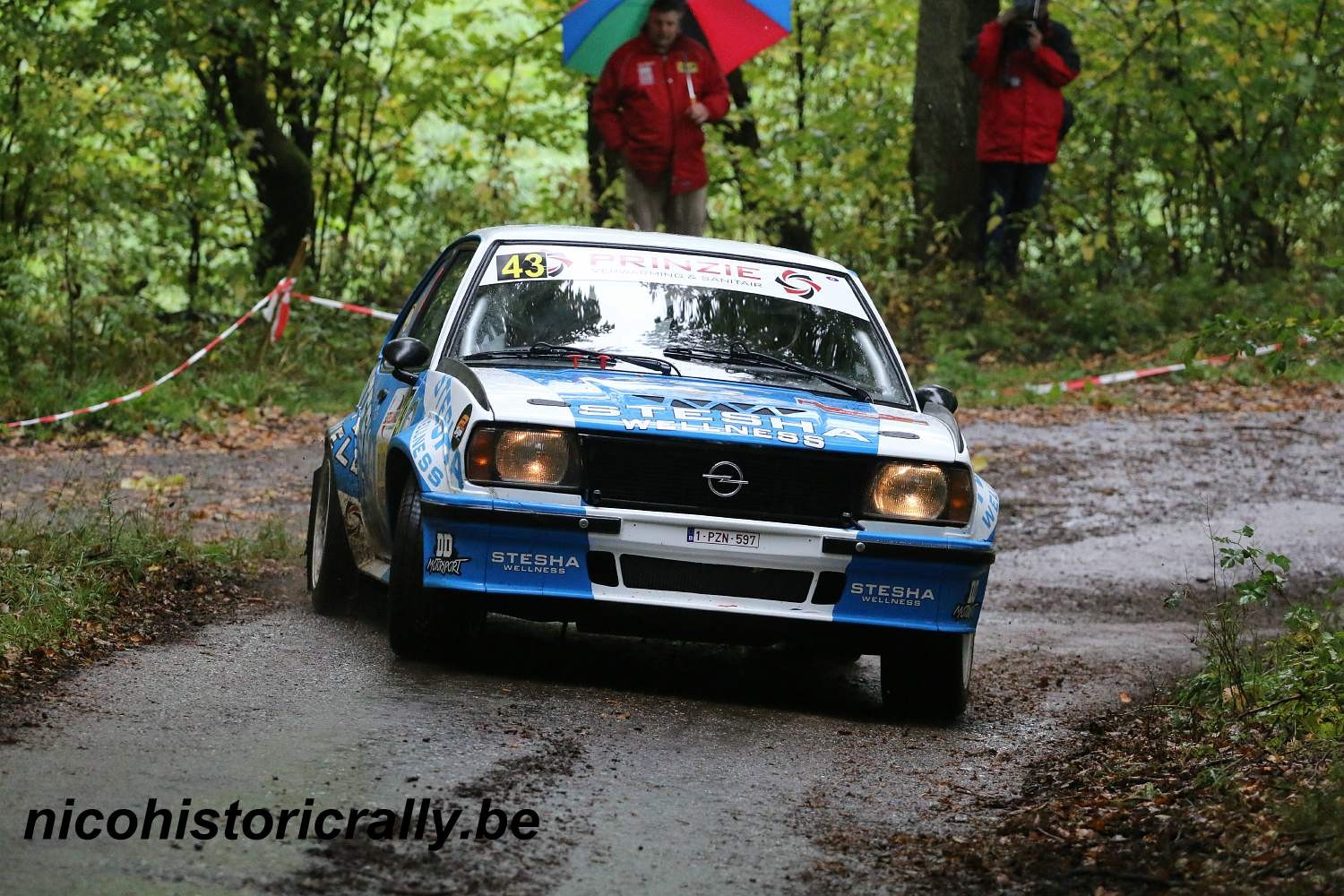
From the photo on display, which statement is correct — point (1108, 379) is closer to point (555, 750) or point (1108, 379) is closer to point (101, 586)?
point (101, 586)

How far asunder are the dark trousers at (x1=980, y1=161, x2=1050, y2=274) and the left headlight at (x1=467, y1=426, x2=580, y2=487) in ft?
42.1

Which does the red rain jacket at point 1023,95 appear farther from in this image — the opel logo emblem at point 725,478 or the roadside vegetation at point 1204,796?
the opel logo emblem at point 725,478

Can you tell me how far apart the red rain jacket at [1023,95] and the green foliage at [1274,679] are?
10807mm

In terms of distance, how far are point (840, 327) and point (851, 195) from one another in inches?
552

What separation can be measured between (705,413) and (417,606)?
1223 mm

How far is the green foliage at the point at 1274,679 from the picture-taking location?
6.11 m

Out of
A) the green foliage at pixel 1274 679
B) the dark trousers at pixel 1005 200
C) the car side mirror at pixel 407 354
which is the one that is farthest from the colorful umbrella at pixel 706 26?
the green foliage at pixel 1274 679

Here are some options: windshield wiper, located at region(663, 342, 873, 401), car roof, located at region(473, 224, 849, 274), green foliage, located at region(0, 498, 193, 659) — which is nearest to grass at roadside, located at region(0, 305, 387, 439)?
green foliage, located at region(0, 498, 193, 659)

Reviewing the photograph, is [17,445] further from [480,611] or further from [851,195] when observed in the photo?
[851,195]

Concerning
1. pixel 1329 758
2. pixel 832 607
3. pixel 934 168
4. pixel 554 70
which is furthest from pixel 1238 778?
pixel 554 70

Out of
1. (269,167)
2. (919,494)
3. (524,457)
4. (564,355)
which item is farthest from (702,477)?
(269,167)

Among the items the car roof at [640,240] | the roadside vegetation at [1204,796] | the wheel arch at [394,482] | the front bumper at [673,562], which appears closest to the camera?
the roadside vegetation at [1204,796]

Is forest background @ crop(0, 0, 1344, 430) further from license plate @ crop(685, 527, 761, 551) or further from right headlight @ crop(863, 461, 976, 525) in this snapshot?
right headlight @ crop(863, 461, 976, 525)

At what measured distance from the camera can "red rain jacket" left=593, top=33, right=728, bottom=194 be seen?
15367mm
